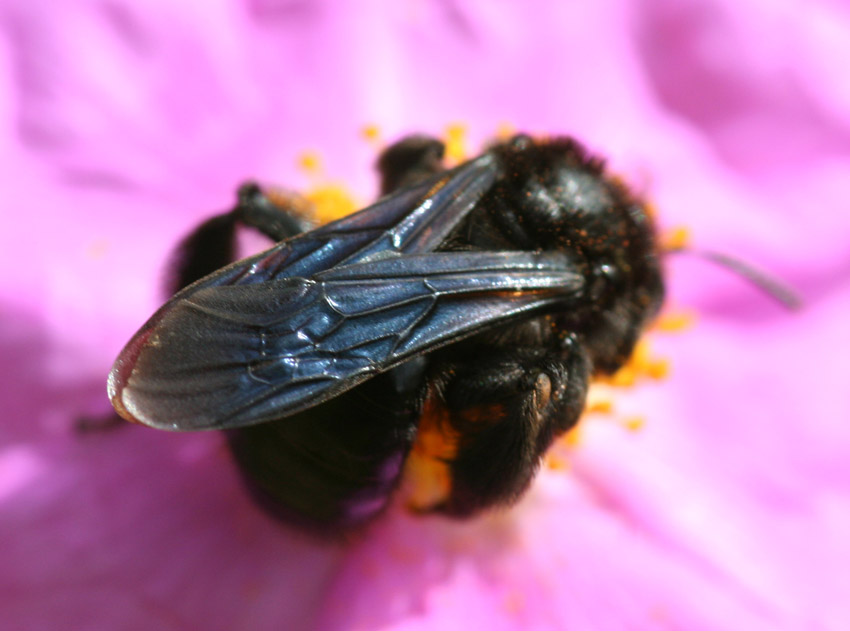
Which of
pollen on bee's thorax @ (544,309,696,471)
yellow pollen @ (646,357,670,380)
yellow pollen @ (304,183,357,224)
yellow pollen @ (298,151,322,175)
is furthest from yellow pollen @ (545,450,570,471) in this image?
yellow pollen @ (298,151,322,175)

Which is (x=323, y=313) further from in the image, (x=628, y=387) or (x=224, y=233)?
(x=628, y=387)

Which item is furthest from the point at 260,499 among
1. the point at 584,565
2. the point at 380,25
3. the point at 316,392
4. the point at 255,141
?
the point at 380,25

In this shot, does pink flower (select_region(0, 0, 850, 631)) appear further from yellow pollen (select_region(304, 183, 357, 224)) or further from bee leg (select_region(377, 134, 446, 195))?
bee leg (select_region(377, 134, 446, 195))

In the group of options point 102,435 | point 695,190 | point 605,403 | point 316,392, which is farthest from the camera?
point 695,190

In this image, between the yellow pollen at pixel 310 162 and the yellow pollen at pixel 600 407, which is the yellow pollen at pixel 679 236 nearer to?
the yellow pollen at pixel 600 407

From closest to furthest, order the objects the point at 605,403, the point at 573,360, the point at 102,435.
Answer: the point at 573,360 < the point at 102,435 < the point at 605,403

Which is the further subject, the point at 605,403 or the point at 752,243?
the point at 752,243

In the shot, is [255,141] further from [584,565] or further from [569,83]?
[584,565]
